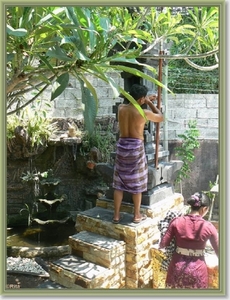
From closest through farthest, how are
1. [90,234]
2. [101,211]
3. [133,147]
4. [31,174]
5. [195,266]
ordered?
1. [195,266]
2. [133,147]
3. [90,234]
4. [101,211]
5. [31,174]

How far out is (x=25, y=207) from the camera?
3.80 metres

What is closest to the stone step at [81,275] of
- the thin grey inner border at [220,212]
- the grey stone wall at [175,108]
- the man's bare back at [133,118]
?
the thin grey inner border at [220,212]

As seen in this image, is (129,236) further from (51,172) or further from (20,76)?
(51,172)

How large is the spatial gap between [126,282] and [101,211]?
1.64 feet

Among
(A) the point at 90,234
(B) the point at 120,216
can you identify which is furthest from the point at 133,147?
(A) the point at 90,234

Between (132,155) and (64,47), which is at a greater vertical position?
(64,47)

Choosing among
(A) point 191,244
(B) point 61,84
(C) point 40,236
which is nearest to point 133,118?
(A) point 191,244

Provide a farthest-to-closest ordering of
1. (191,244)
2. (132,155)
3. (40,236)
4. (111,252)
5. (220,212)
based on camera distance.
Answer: (40,236)
(132,155)
(111,252)
(191,244)
(220,212)

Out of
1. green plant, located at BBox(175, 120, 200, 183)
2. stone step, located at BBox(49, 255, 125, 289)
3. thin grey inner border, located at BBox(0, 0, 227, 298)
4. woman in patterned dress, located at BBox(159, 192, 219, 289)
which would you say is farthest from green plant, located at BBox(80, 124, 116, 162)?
thin grey inner border, located at BBox(0, 0, 227, 298)

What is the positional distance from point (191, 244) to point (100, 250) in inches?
21.7

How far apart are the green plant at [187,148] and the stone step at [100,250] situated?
2.75 ft

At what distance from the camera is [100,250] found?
6.64 ft

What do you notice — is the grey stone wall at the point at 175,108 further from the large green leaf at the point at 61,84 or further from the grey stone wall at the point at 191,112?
the large green leaf at the point at 61,84

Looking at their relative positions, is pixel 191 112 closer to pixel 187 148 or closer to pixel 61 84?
pixel 187 148
